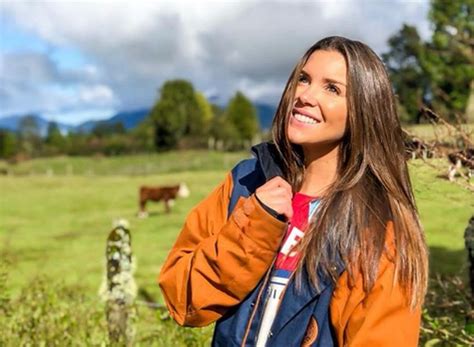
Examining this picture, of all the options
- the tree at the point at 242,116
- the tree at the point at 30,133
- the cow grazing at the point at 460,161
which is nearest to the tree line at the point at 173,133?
the tree at the point at 242,116

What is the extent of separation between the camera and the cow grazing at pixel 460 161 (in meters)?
3.69

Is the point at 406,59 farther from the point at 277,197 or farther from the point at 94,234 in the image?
the point at 277,197

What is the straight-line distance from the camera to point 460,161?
151 inches

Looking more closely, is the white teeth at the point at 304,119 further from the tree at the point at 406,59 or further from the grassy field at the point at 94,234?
the tree at the point at 406,59

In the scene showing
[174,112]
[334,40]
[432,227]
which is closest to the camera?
[334,40]

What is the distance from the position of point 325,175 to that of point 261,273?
1.37 ft

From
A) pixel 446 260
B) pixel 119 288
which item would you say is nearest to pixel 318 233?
pixel 119 288

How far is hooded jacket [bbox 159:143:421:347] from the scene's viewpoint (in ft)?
5.74

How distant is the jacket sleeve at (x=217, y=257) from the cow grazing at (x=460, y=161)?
6.62ft

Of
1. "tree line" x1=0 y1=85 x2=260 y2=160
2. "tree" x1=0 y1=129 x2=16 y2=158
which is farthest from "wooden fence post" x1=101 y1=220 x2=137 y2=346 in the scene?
"tree" x1=0 y1=129 x2=16 y2=158

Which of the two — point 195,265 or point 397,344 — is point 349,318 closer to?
point 397,344

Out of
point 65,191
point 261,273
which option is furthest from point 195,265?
point 65,191

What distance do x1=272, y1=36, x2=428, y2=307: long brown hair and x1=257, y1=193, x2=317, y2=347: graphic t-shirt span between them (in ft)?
0.20

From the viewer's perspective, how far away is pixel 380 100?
1.96 meters
